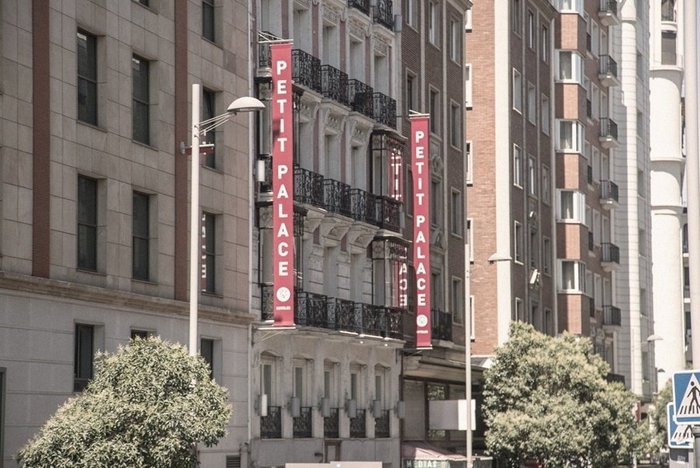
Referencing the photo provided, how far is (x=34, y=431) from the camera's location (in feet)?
105

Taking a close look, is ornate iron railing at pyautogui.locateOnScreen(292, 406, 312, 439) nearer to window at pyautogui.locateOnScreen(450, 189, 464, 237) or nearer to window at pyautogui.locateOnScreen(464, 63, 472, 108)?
window at pyautogui.locateOnScreen(450, 189, 464, 237)

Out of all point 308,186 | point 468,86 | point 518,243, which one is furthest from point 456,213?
point 308,186

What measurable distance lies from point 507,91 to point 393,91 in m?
14.6

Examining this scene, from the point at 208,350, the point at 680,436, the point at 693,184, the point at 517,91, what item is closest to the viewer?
the point at 680,436

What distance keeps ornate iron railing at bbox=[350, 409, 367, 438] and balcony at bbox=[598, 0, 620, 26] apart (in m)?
40.1

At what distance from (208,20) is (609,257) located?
47.6 meters

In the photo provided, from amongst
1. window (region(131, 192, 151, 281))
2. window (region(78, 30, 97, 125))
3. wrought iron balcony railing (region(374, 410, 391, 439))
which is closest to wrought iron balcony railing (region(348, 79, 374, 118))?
wrought iron balcony railing (region(374, 410, 391, 439))

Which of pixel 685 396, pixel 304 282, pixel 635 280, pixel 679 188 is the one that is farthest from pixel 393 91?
pixel 679 188

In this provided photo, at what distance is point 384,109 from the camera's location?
171ft

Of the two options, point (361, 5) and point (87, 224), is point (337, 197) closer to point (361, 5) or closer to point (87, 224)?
point (361, 5)

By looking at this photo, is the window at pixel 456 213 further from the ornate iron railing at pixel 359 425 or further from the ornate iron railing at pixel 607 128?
the ornate iron railing at pixel 607 128

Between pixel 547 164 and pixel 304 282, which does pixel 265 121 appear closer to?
pixel 304 282

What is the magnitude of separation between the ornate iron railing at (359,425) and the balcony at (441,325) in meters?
6.71

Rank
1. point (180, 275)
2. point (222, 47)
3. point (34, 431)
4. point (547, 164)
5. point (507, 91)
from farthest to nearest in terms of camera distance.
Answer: point (547, 164) → point (507, 91) → point (222, 47) → point (180, 275) → point (34, 431)
